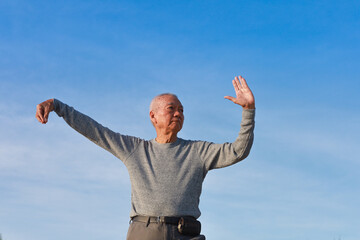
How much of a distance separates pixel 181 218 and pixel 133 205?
0.70 metres

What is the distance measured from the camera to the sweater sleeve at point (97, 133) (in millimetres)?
7055

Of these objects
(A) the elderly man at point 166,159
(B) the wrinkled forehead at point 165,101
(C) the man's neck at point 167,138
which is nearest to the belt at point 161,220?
(A) the elderly man at point 166,159

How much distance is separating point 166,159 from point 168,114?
0.57 m

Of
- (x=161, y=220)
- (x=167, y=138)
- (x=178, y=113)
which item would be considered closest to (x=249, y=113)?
(x=178, y=113)

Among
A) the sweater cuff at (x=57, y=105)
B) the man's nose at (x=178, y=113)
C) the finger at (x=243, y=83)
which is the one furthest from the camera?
the sweater cuff at (x=57, y=105)

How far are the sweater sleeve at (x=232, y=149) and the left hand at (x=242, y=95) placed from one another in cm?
8

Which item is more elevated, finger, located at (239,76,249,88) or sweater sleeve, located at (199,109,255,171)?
finger, located at (239,76,249,88)

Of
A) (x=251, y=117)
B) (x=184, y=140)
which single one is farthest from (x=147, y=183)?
(x=251, y=117)

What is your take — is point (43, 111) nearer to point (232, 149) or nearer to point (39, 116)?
point (39, 116)

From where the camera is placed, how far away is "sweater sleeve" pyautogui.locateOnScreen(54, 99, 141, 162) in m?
7.05

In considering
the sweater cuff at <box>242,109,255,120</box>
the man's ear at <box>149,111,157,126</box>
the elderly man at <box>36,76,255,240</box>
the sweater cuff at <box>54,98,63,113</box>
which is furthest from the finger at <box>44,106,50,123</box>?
the sweater cuff at <box>242,109,255,120</box>

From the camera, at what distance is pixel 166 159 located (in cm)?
691

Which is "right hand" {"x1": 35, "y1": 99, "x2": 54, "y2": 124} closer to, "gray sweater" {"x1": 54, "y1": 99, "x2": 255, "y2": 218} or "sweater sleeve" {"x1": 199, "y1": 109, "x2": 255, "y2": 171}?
"gray sweater" {"x1": 54, "y1": 99, "x2": 255, "y2": 218}

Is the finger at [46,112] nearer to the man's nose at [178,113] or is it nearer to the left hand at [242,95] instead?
the man's nose at [178,113]
